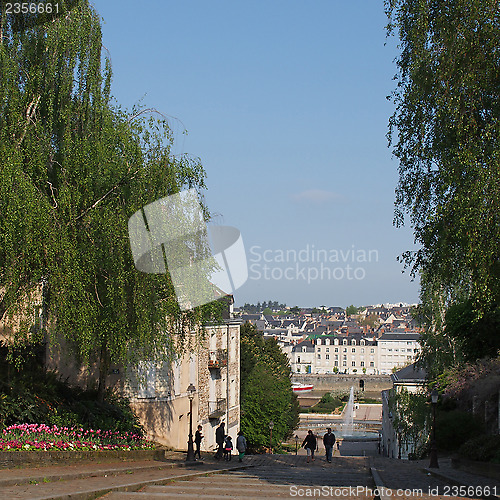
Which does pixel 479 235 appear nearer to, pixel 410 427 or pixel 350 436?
pixel 410 427

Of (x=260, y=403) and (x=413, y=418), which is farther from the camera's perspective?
(x=260, y=403)

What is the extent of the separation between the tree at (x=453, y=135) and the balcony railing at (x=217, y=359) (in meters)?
23.2

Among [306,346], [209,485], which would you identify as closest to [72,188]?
[209,485]

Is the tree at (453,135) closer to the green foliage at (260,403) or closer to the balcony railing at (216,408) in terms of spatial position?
the balcony railing at (216,408)

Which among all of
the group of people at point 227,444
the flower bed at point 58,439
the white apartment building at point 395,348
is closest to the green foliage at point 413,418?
the group of people at point 227,444

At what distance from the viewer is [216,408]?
3488cm

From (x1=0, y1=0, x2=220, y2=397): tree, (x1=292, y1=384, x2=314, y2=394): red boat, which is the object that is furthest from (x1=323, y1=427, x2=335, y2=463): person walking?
(x1=292, y1=384, x2=314, y2=394): red boat

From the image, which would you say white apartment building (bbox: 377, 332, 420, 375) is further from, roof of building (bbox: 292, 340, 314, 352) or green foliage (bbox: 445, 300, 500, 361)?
green foliage (bbox: 445, 300, 500, 361)

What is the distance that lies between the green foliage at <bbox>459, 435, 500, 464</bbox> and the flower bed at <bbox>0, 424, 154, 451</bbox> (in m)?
9.01

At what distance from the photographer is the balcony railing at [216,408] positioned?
3403 centimetres

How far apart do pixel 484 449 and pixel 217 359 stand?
855 inches

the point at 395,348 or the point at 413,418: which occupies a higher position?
the point at 395,348

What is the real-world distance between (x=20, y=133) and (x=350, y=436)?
6010 cm

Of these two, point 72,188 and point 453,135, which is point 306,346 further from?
point 453,135
